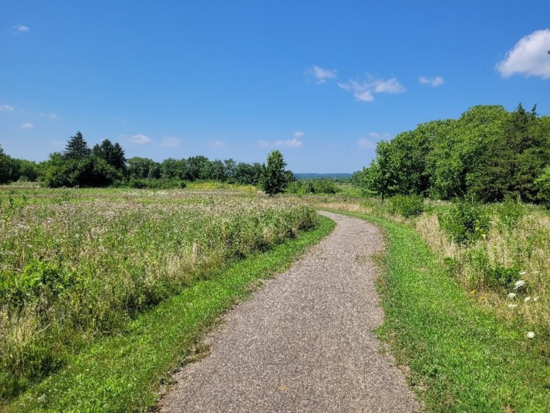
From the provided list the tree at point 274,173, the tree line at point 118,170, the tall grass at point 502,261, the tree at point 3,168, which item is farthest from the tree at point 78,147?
the tall grass at point 502,261

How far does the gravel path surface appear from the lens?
4711 millimetres

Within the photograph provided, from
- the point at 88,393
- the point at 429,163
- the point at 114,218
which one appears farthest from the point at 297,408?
the point at 429,163

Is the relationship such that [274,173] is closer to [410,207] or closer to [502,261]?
[410,207]

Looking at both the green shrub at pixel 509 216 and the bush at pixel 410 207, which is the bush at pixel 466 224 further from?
the bush at pixel 410 207

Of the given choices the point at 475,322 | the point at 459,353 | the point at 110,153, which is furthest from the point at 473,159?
the point at 110,153

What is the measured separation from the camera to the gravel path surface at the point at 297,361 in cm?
471

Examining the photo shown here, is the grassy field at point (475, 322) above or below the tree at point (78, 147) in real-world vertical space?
below

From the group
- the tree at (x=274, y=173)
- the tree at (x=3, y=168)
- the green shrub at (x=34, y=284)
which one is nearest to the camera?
the green shrub at (x=34, y=284)

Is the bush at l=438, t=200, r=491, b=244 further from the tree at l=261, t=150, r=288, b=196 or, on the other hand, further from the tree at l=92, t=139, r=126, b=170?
the tree at l=92, t=139, r=126, b=170

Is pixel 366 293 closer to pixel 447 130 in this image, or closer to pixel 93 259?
pixel 93 259

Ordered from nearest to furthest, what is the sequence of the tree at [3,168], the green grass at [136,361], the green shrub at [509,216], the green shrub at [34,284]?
the green grass at [136,361] < the green shrub at [34,284] < the green shrub at [509,216] < the tree at [3,168]

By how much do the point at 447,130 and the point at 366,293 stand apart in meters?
58.5

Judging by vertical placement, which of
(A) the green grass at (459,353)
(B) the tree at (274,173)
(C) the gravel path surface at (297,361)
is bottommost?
(C) the gravel path surface at (297,361)

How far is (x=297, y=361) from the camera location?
5.76 metres
